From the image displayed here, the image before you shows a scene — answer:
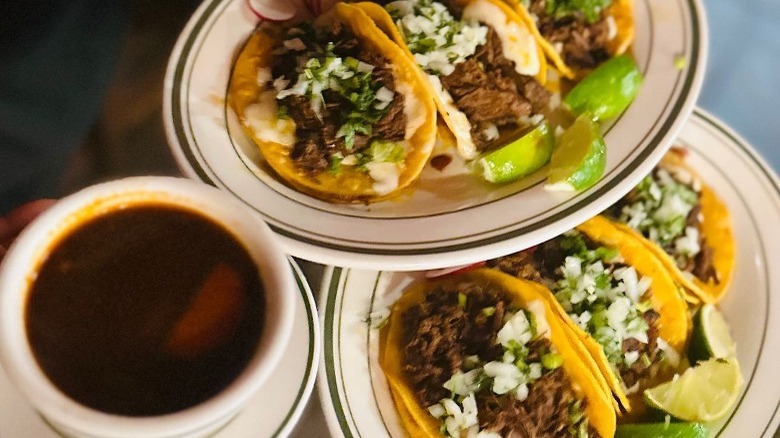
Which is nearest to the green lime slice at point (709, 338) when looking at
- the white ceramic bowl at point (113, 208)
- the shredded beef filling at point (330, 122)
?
the shredded beef filling at point (330, 122)

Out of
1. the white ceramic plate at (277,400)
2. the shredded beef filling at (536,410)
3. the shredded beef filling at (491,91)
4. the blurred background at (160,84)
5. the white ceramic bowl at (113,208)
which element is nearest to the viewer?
the white ceramic bowl at (113,208)

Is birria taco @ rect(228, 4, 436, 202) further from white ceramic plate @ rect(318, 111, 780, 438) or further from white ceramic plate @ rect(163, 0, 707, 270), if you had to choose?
white ceramic plate @ rect(318, 111, 780, 438)

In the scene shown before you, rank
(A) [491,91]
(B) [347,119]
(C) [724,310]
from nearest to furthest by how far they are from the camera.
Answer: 1. (B) [347,119]
2. (A) [491,91]
3. (C) [724,310]

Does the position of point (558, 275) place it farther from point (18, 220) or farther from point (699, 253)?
point (18, 220)

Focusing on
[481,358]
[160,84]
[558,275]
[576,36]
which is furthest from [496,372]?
[160,84]

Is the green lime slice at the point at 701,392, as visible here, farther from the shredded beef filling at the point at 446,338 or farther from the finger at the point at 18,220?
the finger at the point at 18,220

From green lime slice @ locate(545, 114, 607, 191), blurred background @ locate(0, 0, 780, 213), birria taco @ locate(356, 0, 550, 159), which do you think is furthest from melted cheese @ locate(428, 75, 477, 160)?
blurred background @ locate(0, 0, 780, 213)
